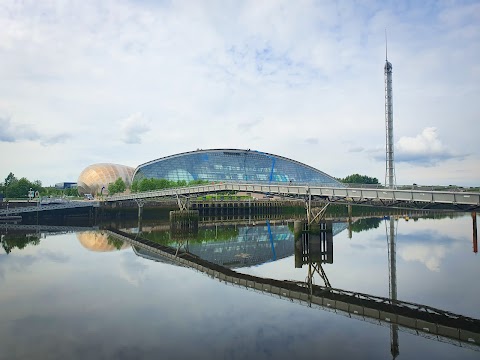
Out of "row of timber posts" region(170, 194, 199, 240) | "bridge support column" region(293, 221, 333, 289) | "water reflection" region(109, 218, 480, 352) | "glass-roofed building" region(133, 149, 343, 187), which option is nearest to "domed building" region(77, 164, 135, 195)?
"glass-roofed building" region(133, 149, 343, 187)

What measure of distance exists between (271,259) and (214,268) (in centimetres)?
758

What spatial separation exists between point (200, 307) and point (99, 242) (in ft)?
107

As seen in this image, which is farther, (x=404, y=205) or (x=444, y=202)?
(x=404, y=205)

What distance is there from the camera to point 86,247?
44.0 m

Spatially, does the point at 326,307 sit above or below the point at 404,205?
below

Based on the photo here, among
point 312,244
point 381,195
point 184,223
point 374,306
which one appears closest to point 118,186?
point 184,223

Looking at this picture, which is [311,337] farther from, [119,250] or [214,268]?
[119,250]

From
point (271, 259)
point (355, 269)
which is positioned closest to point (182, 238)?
point (271, 259)

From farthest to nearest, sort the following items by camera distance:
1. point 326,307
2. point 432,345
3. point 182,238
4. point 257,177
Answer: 1. point 257,177
2. point 182,238
3. point 326,307
4. point 432,345

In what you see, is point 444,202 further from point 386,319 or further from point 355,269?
point 386,319

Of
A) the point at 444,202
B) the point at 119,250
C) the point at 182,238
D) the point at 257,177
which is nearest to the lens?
the point at 444,202

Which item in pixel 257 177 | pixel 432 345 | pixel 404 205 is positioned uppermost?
pixel 257 177

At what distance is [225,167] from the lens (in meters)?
144

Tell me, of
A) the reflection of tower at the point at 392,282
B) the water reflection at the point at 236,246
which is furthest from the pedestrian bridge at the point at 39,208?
the reflection of tower at the point at 392,282
